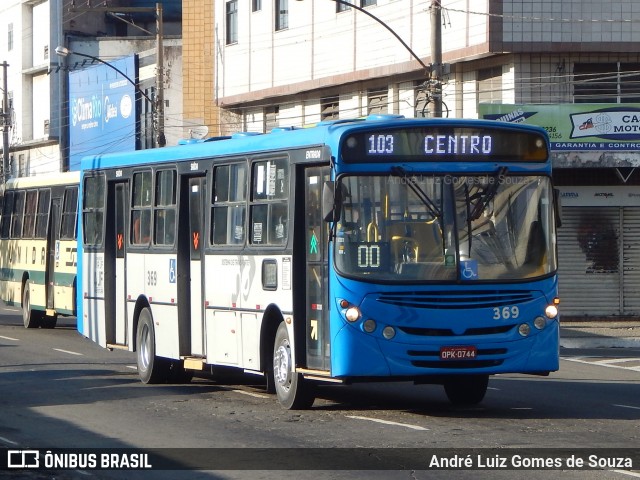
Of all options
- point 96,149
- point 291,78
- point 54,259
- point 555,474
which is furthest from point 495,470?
point 96,149

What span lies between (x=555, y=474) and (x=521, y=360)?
3.64 m

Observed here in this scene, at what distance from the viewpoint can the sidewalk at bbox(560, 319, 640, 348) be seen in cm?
2631

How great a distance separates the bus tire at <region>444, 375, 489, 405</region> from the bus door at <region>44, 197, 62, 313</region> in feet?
45.7

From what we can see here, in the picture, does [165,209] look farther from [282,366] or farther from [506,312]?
[506,312]

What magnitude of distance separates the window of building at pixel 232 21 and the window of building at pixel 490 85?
41.5 feet

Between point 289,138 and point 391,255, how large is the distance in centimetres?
201

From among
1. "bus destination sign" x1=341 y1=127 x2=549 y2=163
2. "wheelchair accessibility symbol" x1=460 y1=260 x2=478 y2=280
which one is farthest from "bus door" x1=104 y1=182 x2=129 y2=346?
"wheelchair accessibility symbol" x1=460 y1=260 x2=478 y2=280

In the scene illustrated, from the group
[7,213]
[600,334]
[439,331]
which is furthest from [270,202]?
[7,213]

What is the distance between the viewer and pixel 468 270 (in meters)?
13.1

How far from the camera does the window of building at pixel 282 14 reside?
37.7 meters

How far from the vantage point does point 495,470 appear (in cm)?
995

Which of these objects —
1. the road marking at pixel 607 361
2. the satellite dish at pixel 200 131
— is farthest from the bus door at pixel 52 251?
the satellite dish at pixel 200 131

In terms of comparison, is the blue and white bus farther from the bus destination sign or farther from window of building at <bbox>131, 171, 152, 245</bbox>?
window of building at <bbox>131, 171, 152, 245</bbox>

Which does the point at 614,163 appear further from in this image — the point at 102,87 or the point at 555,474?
the point at 102,87
